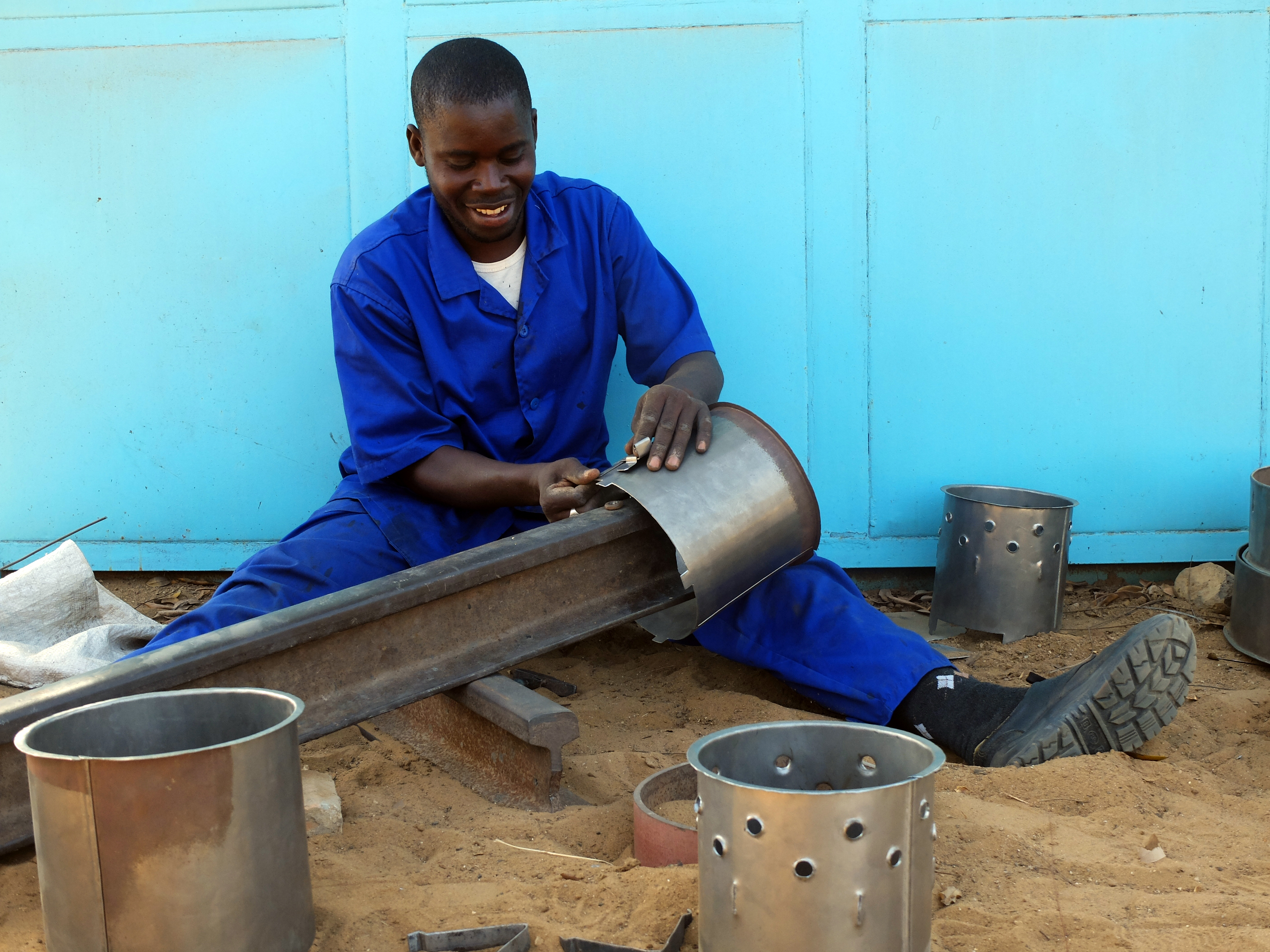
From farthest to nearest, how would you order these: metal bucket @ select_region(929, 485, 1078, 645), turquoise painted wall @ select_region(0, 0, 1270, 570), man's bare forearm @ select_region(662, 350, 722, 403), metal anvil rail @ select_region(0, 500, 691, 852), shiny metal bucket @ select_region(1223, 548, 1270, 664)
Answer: turquoise painted wall @ select_region(0, 0, 1270, 570), metal bucket @ select_region(929, 485, 1078, 645), shiny metal bucket @ select_region(1223, 548, 1270, 664), man's bare forearm @ select_region(662, 350, 722, 403), metal anvil rail @ select_region(0, 500, 691, 852)

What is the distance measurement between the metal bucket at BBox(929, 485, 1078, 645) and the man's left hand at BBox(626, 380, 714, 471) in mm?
1123

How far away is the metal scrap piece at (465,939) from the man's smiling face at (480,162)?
174cm

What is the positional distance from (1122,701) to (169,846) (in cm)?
169

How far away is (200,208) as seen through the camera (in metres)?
3.40

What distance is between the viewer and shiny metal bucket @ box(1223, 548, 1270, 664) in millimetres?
2814

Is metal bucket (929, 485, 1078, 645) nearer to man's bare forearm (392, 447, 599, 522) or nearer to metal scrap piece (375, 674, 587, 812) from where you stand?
man's bare forearm (392, 447, 599, 522)

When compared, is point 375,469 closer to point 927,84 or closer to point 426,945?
point 426,945

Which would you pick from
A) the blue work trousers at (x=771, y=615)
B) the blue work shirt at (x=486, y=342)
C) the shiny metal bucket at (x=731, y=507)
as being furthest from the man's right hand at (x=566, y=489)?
the blue work trousers at (x=771, y=615)

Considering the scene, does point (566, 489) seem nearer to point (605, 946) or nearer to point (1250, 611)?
point (605, 946)

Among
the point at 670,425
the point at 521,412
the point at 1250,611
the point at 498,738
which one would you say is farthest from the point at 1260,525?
the point at 498,738

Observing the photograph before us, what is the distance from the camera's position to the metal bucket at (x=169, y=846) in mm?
1265

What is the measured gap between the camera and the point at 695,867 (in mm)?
1620

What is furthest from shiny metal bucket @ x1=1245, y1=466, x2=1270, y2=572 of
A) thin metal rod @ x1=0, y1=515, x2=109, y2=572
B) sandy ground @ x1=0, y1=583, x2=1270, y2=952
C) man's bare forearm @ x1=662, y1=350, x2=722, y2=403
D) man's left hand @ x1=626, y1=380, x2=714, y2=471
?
thin metal rod @ x1=0, y1=515, x2=109, y2=572

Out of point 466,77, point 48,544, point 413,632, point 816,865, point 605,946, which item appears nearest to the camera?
point 816,865
